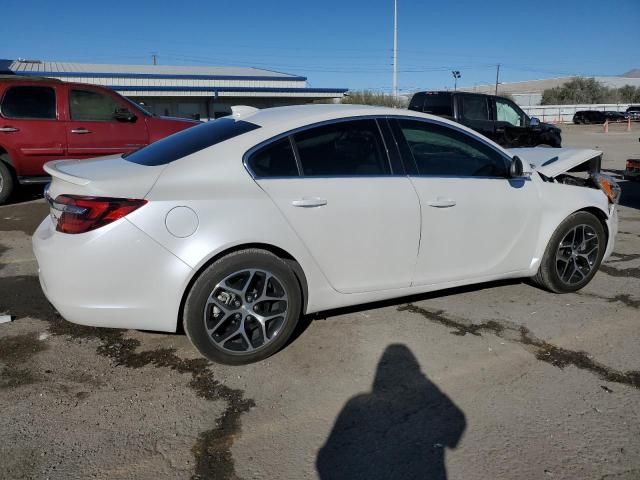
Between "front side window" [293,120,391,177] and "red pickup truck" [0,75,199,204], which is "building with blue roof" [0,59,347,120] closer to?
"red pickup truck" [0,75,199,204]

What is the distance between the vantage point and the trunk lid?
3.23m

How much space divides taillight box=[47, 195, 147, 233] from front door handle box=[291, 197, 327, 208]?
912 millimetres

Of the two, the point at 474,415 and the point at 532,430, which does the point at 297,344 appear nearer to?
the point at 474,415

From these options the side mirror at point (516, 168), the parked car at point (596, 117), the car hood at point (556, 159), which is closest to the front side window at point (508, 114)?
the car hood at point (556, 159)

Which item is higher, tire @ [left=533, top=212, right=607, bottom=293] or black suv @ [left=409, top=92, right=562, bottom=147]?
black suv @ [left=409, top=92, right=562, bottom=147]

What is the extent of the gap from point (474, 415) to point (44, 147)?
773 cm

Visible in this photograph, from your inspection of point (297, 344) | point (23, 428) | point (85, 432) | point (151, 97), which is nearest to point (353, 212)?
point (297, 344)

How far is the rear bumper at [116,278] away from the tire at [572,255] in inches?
118

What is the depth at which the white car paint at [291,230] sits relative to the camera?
3.21 meters

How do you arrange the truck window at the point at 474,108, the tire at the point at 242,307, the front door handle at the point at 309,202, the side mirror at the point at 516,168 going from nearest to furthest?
the tire at the point at 242,307 < the front door handle at the point at 309,202 < the side mirror at the point at 516,168 < the truck window at the point at 474,108

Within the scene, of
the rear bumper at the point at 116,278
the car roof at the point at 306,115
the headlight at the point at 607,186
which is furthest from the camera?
the headlight at the point at 607,186

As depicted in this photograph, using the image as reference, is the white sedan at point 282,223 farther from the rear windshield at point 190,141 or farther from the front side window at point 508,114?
the front side window at point 508,114

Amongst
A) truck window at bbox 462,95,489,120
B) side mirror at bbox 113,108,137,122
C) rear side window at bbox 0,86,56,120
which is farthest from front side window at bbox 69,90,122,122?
truck window at bbox 462,95,489,120

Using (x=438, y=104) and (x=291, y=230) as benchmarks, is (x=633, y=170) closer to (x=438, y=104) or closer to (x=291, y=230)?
(x=438, y=104)
